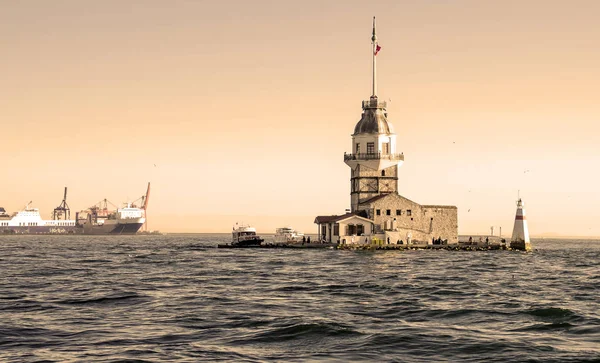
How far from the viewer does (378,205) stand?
10406cm

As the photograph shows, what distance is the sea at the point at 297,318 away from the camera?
2384 cm

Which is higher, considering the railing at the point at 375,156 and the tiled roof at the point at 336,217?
the railing at the point at 375,156

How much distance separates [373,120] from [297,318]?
84660 mm

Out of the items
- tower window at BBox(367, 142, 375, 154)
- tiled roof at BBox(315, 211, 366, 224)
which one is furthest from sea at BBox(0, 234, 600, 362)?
tower window at BBox(367, 142, 375, 154)

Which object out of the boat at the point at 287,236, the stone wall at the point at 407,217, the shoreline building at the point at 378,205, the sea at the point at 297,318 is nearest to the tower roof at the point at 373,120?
the shoreline building at the point at 378,205

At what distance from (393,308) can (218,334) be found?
1097cm

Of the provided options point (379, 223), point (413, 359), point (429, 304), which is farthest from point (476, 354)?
point (379, 223)

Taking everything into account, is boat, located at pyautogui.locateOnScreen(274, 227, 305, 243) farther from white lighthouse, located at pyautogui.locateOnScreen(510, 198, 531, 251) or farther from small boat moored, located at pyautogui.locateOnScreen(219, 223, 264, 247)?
white lighthouse, located at pyautogui.locateOnScreen(510, 198, 531, 251)

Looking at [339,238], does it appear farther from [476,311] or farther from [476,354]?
[476,354]

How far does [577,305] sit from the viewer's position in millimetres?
36969

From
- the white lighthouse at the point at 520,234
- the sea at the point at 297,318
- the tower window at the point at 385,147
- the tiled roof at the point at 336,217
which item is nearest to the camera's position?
the sea at the point at 297,318

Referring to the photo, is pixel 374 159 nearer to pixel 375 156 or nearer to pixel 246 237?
pixel 375 156

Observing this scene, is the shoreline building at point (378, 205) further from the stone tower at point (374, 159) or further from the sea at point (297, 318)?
the sea at point (297, 318)

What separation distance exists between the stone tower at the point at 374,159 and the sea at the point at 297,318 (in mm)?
57263
